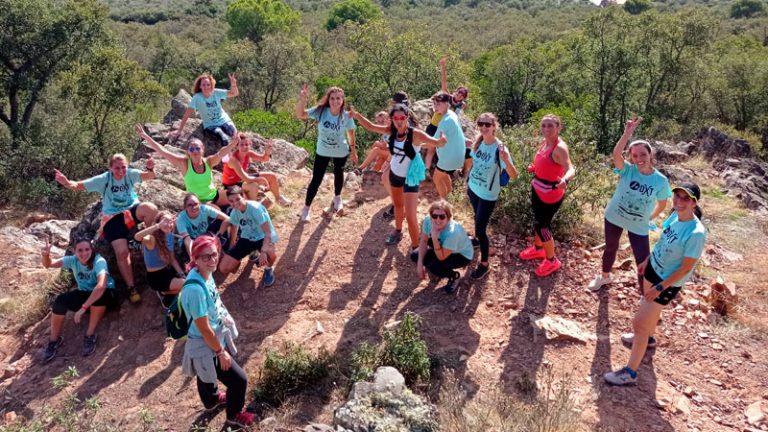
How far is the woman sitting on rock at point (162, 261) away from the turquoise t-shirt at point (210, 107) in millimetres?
3003

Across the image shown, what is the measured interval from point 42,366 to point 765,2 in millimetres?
76584

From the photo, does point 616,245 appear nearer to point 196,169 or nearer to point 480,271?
point 480,271

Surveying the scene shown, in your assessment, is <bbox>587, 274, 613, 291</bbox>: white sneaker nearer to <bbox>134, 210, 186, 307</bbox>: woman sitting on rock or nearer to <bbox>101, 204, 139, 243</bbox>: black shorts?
<bbox>134, 210, 186, 307</bbox>: woman sitting on rock

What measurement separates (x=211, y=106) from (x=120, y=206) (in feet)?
9.23

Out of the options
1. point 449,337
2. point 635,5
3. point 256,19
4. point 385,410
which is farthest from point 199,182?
point 635,5

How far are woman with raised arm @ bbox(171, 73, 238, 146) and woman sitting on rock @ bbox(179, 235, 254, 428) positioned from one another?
15.8ft

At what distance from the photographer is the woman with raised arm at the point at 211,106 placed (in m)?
8.41

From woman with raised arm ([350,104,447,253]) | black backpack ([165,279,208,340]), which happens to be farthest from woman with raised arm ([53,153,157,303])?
woman with raised arm ([350,104,447,253])

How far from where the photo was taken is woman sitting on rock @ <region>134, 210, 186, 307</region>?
19.8ft

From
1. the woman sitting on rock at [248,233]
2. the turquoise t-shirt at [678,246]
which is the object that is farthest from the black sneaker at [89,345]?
the turquoise t-shirt at [678,246]

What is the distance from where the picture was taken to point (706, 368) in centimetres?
529

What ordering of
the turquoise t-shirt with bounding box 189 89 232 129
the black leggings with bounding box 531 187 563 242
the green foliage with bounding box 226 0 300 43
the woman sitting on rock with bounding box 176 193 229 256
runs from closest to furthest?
the black leggings with bounding box 531 187 563 242 < the woman sitting on rock with bounding box 176 193 229 256 < the turquoise t-shirt with bounding box 189 89 232 129 < the green foliage with bounding box 226 0 300 43

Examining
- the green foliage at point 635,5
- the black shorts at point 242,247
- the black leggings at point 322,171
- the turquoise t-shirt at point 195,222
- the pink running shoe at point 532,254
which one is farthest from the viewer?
the green foliage at point 635,5

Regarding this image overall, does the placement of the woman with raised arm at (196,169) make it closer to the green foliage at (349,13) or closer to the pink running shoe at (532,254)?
the pink running shoe at (532,254)
